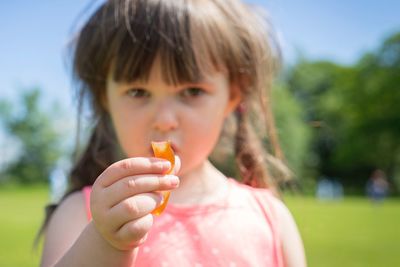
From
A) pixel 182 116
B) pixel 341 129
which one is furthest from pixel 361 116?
pixel 182 116

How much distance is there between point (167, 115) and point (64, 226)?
1.77ft

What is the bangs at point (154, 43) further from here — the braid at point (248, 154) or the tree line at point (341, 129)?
the tree line at point (341, 129)

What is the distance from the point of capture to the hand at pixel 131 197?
122 cm

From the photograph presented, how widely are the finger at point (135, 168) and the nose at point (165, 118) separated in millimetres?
461

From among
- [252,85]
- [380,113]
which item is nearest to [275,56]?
[252,85]

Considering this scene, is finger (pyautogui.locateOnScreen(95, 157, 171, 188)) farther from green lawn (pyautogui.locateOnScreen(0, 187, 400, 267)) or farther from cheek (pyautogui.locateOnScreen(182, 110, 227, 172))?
green lawn (pyautogui.locateOnScreen(0, 187, 400, 267))

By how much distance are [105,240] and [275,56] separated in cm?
149

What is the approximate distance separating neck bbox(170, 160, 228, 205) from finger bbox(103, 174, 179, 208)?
690mm

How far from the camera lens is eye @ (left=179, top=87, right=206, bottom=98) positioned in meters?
1.83

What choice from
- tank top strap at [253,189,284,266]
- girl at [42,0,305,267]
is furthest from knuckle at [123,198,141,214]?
tank top strap at [253,189,284,266]

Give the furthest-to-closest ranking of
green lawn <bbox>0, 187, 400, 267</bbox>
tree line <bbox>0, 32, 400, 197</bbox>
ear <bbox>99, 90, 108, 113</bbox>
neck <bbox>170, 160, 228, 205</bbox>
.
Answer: tree line <bbox>0, 32, 400, 197</bbox> < green lawn <bbox>0, 187, 400, 267</bbox> < ear <bbox>99, 90, 108, 113</bbox> < neck <bbox>170, 160, 228, 205</bbox>

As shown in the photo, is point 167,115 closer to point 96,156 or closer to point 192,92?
point 192,92

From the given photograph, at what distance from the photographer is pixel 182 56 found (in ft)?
5.95

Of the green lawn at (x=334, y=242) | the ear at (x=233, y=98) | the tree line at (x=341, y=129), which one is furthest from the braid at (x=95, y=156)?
the tree line at (x=341, y=129)
